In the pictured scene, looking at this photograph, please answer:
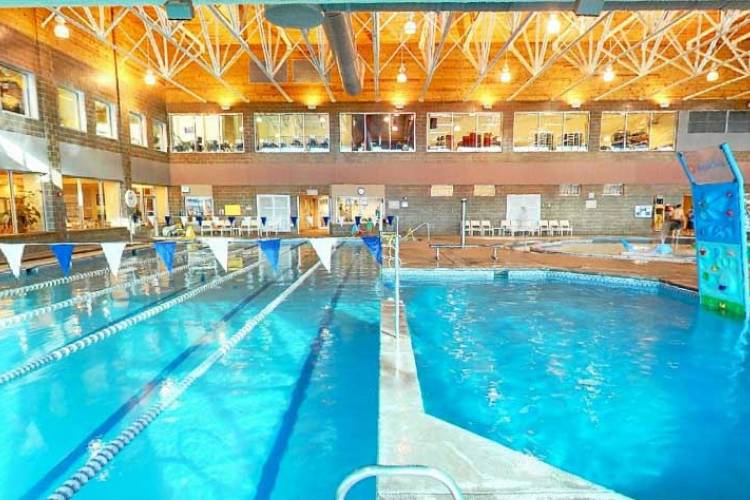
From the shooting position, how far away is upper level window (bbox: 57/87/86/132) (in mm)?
11203

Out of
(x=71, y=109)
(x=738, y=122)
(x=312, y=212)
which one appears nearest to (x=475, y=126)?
(x=312, y=212)

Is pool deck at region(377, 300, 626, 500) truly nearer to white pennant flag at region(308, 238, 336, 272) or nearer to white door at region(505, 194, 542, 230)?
white pennant flag at region(308, 238, 336, 272)

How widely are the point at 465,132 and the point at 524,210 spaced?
13.0ft

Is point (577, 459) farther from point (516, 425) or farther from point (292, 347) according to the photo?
point (292, 347)

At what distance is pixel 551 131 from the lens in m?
16.8

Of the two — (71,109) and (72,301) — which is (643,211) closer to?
(72,301)

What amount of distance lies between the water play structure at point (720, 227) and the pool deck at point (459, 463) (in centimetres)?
457

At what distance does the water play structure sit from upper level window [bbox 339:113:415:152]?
40.5 feet

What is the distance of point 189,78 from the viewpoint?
52.9 feet

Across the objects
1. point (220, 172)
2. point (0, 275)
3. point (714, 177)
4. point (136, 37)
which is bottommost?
point (0, 275)

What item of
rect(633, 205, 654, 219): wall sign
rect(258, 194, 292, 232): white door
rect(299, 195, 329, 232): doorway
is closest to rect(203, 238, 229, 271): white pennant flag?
rect(258, 194, 292, 232): white door

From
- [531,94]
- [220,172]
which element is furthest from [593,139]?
[220,172]

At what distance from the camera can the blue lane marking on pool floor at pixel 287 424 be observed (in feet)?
7.80

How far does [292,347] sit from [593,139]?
1639 centimetres
